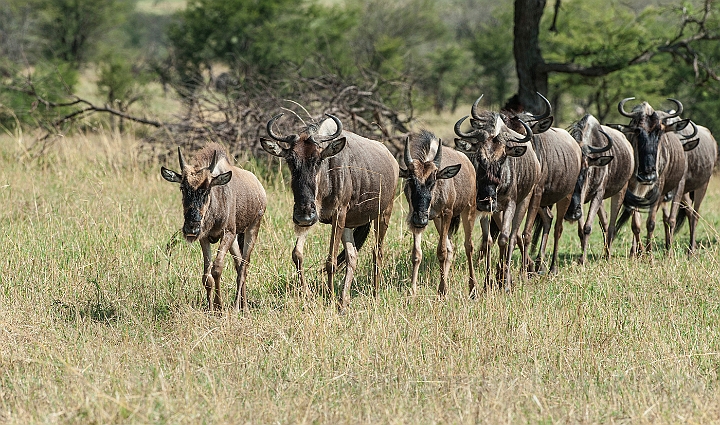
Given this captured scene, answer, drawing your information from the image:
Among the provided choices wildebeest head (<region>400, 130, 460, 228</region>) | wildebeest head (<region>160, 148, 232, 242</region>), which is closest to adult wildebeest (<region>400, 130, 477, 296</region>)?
wildebeest head (<region>400, 130, 460, 228</region>)

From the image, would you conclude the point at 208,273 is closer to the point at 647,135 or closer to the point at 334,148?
the point at 334,148

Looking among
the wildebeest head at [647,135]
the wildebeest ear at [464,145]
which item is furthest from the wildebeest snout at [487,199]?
the wildebeest head at [647,135]

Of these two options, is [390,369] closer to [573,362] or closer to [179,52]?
[573,362]

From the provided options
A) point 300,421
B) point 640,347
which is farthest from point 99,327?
point 640,347

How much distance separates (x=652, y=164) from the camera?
10.1 metres

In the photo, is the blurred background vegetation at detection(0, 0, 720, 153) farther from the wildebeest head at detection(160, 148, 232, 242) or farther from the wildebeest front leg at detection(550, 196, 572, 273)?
the wildebeest head at detection(160, 148, 232, 242)

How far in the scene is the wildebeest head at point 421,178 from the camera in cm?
705

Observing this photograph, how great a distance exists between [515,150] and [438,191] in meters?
0.91

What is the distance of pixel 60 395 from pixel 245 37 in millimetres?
26176

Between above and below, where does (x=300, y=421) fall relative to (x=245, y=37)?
below

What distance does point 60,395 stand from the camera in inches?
187

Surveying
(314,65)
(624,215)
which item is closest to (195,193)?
(624,215)

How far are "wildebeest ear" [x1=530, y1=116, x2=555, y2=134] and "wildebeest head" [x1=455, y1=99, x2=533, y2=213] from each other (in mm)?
547

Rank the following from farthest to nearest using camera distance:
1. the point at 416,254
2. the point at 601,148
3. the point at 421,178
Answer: the point at 601,148
the point at 416,254
the point at 421,178
